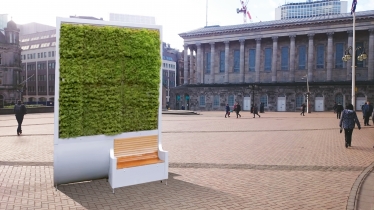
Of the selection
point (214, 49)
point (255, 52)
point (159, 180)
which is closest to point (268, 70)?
point (255, 52)

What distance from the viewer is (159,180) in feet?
27.4

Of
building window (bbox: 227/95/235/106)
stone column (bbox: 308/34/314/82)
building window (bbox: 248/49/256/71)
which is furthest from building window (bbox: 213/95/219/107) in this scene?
stone column (bbox: 308/34/314/82)

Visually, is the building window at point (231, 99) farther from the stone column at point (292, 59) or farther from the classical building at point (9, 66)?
the classical building at point (9, 66)

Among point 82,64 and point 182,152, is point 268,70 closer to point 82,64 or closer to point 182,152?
point 182,152

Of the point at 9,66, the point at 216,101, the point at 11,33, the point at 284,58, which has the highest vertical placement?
the point at 11,33

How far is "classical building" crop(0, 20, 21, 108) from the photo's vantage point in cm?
6506

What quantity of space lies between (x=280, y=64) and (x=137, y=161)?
6215 centimetres

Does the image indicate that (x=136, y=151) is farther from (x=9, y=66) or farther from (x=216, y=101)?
(x=9, y=66)

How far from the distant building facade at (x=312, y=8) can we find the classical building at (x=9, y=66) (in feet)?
287

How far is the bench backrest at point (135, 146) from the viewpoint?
837 cm

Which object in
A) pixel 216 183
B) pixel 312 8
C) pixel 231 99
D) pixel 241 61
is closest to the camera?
pixel 216 183

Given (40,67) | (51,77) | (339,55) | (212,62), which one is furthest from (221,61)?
(40,67)

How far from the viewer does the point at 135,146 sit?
8.65m

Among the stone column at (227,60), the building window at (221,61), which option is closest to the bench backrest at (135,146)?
the stone column at (227,60)
